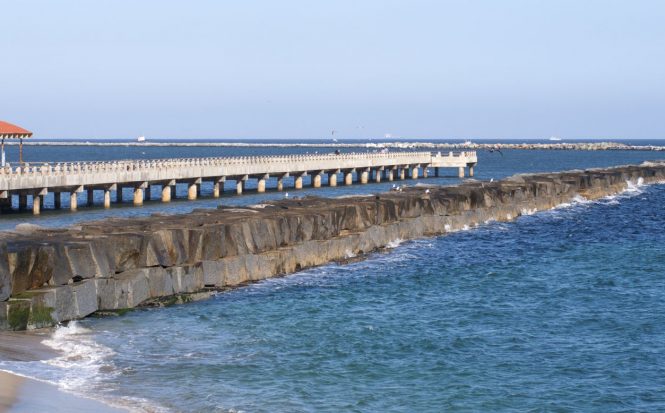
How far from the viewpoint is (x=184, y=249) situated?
79.3ft

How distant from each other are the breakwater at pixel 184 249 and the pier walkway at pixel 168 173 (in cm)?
1493

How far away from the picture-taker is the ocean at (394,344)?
1555 cm

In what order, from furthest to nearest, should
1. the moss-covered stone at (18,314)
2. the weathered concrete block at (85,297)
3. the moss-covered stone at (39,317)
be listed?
the weathered concrete block at (85,297), the moss-covered stone at (39,317), the moss-covered stone at (18,314)

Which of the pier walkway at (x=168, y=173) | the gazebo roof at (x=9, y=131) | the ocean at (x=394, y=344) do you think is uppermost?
the gazebo roof at (x=9, y=131)

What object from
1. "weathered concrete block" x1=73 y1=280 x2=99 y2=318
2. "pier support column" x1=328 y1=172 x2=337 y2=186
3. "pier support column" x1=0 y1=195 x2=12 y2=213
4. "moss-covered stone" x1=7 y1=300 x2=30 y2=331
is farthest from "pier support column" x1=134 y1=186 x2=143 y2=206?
"moss-covered stone" x1=7 y1=300 x2=30 y2=331

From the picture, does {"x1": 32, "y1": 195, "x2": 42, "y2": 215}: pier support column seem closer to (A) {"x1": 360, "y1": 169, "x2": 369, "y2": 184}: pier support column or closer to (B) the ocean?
(B) the ocean

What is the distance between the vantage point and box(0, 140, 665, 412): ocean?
51.0 ft

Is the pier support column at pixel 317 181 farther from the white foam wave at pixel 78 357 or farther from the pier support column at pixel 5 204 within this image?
the white foam wave at pixel 78 357

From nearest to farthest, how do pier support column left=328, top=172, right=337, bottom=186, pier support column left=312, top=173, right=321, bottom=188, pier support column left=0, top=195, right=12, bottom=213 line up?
1. pier support column left=0, top=195, right=12, bottom=213
2. pier support column left=312, top=173, right=321, bottom=188
3. pier support column left=328, top=172, right=337, bottom=186

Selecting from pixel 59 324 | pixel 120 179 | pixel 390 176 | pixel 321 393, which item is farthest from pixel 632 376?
pixel 390 176

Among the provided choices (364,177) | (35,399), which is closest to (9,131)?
(35,399)

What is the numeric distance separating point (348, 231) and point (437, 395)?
17448 millimetres

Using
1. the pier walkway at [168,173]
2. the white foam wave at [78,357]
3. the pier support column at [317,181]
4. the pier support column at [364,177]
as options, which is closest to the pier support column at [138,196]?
the pier walkway at [168,173]

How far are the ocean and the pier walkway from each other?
20780 mm
